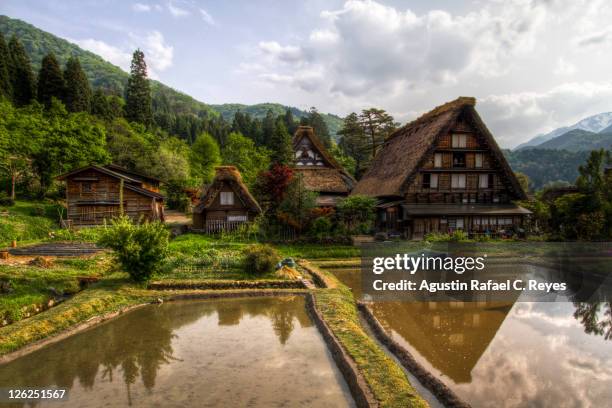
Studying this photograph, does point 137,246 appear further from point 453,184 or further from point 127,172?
point 453,184

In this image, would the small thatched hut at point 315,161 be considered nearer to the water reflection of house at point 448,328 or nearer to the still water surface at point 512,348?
the water reflection of house at point 448,328

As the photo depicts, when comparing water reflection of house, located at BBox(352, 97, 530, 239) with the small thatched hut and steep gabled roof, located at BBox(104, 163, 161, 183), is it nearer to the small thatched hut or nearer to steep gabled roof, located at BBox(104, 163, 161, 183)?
the small thatched hut

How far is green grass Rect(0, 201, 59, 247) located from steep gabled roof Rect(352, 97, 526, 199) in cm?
2612

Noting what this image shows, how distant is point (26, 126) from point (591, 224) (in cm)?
4781

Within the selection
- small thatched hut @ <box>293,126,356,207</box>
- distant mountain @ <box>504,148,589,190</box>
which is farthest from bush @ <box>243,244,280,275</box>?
distant mountain @ <box>504,148,589,190</box>

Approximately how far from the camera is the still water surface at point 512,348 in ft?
23.6

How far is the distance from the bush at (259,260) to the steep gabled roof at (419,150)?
14.0 meters

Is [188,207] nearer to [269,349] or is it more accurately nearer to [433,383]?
[269,349]

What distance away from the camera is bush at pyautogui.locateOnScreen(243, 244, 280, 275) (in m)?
17.0

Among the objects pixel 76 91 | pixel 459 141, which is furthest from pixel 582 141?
pixel 76 91

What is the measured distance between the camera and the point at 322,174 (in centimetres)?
3544

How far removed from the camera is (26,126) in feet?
112

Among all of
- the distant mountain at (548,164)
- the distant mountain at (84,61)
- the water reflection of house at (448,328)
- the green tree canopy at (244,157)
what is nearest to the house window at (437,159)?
the water reflection of house at (448,328)

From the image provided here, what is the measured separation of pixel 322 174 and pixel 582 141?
14370 centimetres
